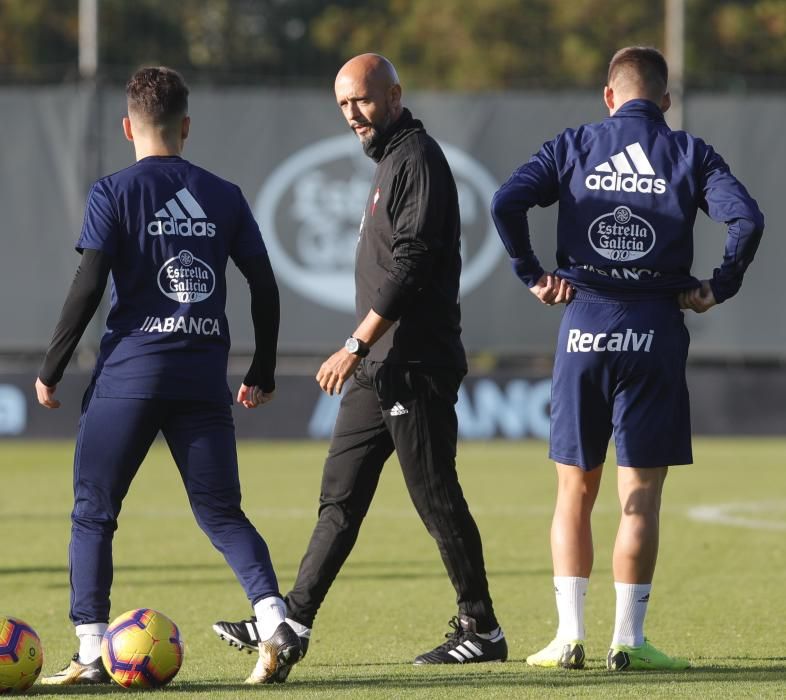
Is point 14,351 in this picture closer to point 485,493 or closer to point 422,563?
point 485,493

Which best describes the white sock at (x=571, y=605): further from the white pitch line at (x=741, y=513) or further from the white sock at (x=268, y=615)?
the white pitch line at (x=741, y=513)

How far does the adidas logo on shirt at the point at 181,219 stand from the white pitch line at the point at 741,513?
6.33 meters

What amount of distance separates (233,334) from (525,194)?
12171mm

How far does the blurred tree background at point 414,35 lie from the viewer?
33.2 m

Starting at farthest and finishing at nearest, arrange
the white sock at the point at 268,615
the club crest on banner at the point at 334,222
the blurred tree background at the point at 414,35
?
the blurred tree background at the point at 414,35 → the club crest on banner at the point at 334,222 → the white sock at the point at 268,615

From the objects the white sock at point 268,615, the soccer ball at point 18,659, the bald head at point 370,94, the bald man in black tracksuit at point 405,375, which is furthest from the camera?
the bald head at point 370,94

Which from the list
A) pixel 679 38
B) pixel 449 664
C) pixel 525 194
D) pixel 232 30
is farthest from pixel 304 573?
pixel 232 30

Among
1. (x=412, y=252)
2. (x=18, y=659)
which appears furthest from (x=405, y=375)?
(x=18, y=659)

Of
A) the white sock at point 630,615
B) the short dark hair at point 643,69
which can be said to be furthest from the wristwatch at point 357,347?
the short dark hair at point 643,69

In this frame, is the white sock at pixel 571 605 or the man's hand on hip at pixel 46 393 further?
the white sock at pixel 571 605

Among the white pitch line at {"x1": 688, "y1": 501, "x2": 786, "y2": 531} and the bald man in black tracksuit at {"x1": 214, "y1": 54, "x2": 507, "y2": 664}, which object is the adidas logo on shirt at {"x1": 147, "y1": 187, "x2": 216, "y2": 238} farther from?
the white pitch line at {"x1": 688, "y1": 501, "x2": 786, "y2": 531}

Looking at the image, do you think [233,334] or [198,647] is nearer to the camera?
[198,647]

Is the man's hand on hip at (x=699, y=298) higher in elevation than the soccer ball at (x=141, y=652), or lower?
higher

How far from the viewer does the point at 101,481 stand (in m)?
5.48
